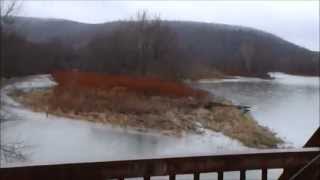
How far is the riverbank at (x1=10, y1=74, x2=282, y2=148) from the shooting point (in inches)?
957

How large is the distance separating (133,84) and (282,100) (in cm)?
1215

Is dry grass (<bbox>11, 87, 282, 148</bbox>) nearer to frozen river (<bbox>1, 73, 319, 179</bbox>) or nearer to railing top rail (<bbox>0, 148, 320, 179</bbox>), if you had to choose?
frozen river (<bbox>1, 73, 319, 179</bbox>)

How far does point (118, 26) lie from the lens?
66.4 metres

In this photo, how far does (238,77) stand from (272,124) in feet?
63.2

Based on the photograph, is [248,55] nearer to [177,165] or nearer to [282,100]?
[282,100]

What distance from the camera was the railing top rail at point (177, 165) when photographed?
2.41 m

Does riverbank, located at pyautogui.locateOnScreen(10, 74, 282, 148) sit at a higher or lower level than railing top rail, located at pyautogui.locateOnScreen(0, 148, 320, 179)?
lower

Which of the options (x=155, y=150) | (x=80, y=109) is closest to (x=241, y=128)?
(x=155, y=150)

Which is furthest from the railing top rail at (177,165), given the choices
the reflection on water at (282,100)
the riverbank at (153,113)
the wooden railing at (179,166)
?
the riverbank at (153,113)

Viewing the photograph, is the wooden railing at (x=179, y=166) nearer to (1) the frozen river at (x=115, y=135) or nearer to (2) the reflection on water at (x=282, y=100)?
(1) the frozen river at (x=115, y=135)

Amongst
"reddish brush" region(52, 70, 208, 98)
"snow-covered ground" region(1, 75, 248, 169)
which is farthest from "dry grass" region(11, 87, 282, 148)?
"reddish brush" region(52, 70, 208, 98)

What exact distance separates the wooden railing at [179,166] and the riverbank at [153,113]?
17889mm

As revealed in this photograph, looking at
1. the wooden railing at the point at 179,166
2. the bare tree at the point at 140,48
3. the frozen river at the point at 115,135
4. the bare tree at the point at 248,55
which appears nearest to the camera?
the wooden railing at the point at 179,166

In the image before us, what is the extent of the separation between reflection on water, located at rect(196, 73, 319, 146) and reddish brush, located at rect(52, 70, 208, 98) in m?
2.54
